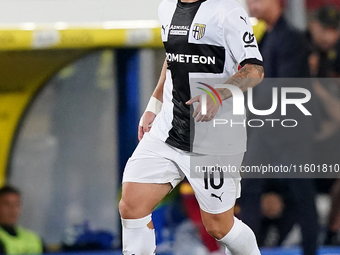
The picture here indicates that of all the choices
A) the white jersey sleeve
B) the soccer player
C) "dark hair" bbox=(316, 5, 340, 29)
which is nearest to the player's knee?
the soccer player

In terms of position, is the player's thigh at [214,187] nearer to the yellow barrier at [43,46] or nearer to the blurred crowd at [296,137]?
the blurred crowd at [296,137]

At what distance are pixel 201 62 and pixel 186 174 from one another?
1.72 feet

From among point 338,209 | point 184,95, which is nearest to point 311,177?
point 338,209

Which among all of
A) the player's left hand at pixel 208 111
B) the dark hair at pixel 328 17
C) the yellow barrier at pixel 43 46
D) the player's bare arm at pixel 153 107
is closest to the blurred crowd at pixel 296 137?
the dark hair at pixel 328 17

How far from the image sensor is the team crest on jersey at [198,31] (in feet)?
9.78

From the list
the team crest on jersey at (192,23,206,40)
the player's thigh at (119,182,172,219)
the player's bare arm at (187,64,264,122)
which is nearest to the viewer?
the player's bare arm at (187,64,264,122)

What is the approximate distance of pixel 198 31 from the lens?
299cm

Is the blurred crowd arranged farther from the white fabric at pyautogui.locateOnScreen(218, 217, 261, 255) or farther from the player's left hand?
the player's left hand

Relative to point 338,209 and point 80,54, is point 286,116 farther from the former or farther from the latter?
point 80,54

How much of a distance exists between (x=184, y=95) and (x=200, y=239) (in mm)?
2094

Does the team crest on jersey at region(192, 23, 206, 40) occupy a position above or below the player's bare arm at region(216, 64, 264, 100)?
above

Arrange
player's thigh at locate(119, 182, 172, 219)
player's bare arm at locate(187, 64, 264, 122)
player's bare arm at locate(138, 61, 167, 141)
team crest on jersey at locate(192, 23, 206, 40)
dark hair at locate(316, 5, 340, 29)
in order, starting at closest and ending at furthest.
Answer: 1. player's bare arm at locate(187, 64, 264, 122)
2. team crest on jersey at locate(192, 23, 206, 40)
3. player's thigh at locate(119, 182, 172, 219)
4. player's bare arm at locate(138, 61, 167, 141)
5. dark hair at locate(316, 5, 340, 29)

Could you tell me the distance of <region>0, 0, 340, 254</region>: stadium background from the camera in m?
4.83

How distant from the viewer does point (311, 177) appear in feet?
16.1
